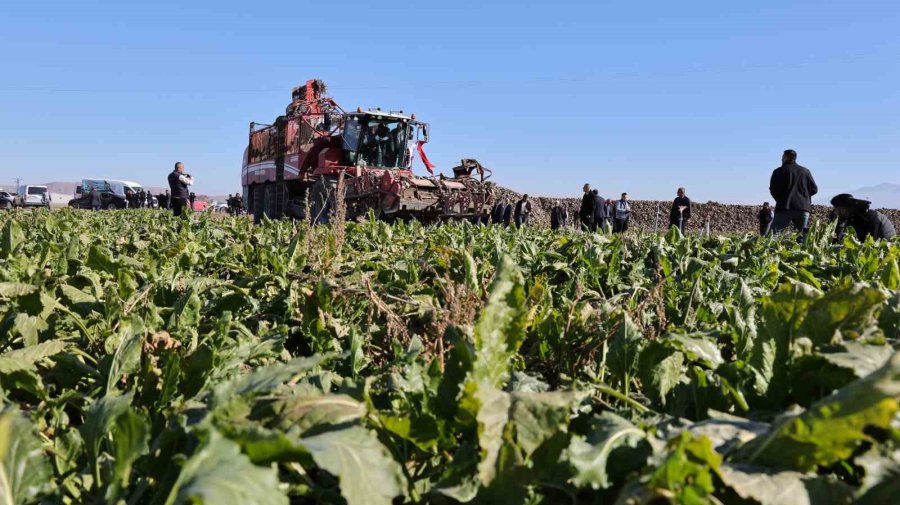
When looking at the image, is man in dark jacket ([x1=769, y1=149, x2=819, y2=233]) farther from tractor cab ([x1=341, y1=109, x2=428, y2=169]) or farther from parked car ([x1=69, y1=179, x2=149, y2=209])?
parked car ([x1=69, y1=179, x2=149, y2=209])

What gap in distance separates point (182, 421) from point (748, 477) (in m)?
1.13

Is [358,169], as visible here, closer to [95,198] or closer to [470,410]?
[470,410]

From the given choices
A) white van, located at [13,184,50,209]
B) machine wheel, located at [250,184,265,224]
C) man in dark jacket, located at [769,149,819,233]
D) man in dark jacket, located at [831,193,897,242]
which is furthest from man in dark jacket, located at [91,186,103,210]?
man in dark jacket, located at [831,193,897,242]

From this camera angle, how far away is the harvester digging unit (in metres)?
19.1

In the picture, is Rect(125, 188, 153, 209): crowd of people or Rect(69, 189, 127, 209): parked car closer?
Rect(69, 189, 127, 209): parked car

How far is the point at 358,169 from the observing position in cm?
2027

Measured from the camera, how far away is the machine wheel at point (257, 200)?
88.2 feet

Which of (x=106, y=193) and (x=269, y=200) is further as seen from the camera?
(x=106, y=193)

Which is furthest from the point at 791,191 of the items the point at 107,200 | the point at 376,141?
the point at 107,200

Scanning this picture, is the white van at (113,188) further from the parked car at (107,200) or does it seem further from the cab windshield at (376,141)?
the cab windshield at (376,141)

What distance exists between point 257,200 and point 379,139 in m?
8.57

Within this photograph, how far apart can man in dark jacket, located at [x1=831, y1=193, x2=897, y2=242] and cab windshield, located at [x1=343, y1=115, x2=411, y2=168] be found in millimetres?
14480

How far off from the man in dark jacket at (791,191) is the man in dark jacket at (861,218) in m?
1.33

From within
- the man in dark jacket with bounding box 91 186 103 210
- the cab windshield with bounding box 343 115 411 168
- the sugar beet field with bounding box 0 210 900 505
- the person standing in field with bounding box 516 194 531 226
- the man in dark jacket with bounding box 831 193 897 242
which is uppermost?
the cab windshield with bounding box 343 115 411 168
